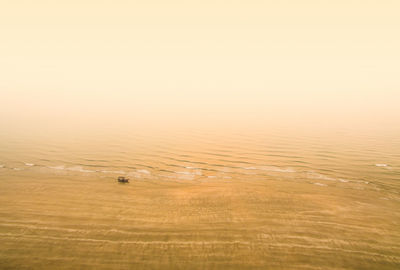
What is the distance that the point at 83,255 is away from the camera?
615 centimetres

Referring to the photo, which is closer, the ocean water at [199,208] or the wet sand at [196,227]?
the wet sand at [196,227]

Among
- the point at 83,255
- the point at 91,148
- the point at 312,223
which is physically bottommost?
the point at 83,255

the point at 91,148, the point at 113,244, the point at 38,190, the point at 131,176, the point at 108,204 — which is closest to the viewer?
the point at 113,244

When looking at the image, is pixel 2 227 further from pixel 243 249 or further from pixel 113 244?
pixel 243 249

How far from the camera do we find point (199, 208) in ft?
28.6

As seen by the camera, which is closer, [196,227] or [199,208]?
[196,227]

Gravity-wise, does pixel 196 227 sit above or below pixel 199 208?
below

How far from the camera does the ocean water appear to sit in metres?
6.15

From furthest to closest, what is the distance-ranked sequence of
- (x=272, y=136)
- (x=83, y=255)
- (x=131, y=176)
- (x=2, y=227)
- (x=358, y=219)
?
(x=272, y=136) < (x=131, y=176) < (x=358, y=219) < (x=2, y=227) < (x=83, y=255)

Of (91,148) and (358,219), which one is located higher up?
(91,148)

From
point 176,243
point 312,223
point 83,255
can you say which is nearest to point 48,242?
point 83,255

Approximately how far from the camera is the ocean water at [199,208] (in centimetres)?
615

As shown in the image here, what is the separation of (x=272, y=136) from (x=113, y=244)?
1898cm

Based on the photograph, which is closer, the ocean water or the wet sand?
the wet sand
